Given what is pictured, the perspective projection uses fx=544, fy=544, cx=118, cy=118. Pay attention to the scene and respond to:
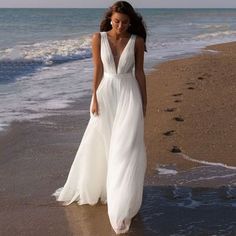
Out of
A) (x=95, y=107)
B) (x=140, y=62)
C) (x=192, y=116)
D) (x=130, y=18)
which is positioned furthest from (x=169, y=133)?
(x=130, y=18)

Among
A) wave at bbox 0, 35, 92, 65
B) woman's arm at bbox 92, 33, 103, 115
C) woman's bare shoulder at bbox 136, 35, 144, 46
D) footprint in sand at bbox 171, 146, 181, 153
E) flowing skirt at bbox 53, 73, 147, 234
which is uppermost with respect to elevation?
woman's bare shoulder at bbox 136, 35, 144, 46

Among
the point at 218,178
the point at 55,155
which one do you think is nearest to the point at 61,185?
the point at 55,155

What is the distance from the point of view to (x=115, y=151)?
188 inches

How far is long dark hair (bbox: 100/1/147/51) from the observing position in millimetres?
4746

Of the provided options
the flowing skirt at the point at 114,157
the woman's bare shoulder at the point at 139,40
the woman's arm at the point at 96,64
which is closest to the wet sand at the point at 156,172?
the flowing skirt at the point at 114,157

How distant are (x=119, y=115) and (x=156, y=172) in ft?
4.98

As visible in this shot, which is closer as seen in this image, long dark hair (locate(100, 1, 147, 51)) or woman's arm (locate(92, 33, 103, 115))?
long dark hair (locate(100, 1, 147, 51))

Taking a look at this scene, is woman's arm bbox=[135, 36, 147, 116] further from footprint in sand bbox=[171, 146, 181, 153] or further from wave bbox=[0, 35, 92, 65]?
wave bbox=[0, 35, 92, 65]

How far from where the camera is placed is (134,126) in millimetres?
4793

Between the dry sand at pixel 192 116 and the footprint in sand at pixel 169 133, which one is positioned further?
the footprint in sand at pixel 169 133

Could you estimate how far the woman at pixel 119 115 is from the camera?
468cm

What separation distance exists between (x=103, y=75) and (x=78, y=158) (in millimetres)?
876

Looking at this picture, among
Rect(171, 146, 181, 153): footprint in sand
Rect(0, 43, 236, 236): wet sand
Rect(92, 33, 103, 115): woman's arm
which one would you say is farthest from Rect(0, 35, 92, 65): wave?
Rect(92, 33, 103, 115): woman's arm

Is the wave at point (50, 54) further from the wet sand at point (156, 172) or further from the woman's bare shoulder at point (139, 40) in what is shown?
the woman's bare shoulder at point (139, 40)
